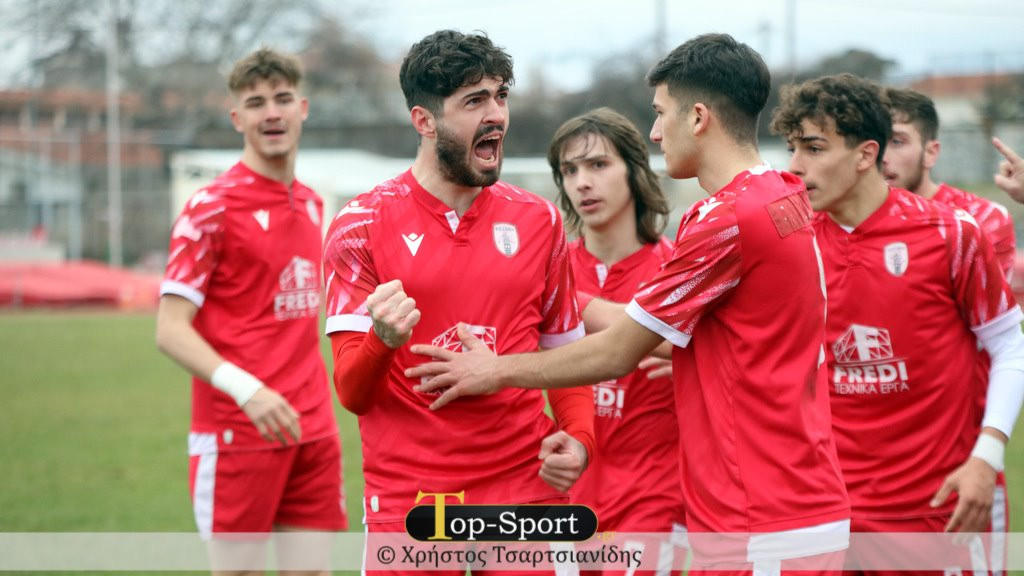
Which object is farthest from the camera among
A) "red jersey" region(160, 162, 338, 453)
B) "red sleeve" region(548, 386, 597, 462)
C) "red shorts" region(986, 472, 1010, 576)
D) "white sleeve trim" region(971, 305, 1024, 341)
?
"red jersey" region(160, 162, 338, 453)

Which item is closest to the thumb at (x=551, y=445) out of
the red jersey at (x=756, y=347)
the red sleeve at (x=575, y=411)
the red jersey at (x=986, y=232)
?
the red sleeve at (x=575, y=411)

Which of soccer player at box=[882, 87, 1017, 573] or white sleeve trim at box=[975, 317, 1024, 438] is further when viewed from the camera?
soccer player at box=[882, 87, 1017, 573]

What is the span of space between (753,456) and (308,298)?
300 centimetres

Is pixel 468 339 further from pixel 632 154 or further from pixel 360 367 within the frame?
pixel 632 154

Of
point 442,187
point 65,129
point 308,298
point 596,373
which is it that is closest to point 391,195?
point 442,187

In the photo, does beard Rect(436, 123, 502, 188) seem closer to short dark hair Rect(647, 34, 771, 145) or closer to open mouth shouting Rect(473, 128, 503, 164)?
open mouth shouting Rect(473, 128, 503, 164)

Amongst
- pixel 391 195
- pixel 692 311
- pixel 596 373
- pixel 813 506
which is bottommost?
pixel 813 506

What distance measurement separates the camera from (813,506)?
3121mm

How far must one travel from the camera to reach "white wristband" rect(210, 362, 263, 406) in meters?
4.64

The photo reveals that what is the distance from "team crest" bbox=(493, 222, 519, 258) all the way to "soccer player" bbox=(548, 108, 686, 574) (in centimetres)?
95

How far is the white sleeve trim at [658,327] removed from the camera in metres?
3.22

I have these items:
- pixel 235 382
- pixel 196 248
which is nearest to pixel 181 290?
pixel 196 248

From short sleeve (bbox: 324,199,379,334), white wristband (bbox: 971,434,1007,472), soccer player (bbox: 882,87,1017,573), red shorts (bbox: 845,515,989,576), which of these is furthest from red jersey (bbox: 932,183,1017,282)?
short sleeve (bbox: 324,199,379,334)

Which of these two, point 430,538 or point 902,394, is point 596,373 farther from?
point 902,394
